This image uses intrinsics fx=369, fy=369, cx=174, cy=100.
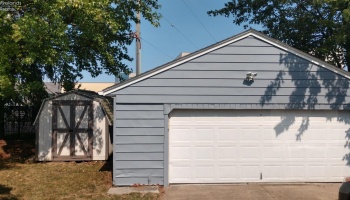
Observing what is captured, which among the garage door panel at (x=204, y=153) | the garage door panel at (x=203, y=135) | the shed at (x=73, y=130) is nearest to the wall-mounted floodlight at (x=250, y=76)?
the garage door panel at (x=203, y=135)

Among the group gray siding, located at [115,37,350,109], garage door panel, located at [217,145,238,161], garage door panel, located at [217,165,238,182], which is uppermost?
gray siding, located at [115,37,350,109]

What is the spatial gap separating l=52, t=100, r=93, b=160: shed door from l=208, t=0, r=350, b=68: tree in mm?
7753

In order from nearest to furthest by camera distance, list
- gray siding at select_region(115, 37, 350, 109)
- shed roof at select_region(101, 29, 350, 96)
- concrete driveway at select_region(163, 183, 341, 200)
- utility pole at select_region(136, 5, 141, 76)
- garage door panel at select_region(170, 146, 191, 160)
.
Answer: concrete driveway at select_region(163, 183, 341, 200) < shed roof at select_region(101, 29, 350, 96) < gray siding at select_region(115, 37, 350, 109) < garage door panel at select_region(170, 146, 191, 160) < utility pole at select_region(136, 5, 141, 76)

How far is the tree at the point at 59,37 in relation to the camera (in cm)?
1094

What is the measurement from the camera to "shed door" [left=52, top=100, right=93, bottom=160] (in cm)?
1270

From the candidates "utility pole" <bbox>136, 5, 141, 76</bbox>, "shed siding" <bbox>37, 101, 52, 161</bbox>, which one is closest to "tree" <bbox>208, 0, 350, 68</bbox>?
"utility pole" <bbox>136, 5, 141, 76</bbox>

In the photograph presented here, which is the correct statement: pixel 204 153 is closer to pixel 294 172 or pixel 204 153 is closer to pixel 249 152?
pixel 249 152

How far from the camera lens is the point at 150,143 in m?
9.62

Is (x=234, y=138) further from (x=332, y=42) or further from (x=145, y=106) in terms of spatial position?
(x=332, y=42)

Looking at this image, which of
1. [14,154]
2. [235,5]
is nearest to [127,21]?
[235,5]

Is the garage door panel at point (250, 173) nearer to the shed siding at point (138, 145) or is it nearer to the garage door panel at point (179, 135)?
the garage door panel at point (179, 135)

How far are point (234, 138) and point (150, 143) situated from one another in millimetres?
2256

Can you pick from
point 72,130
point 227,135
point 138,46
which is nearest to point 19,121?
point 72,130

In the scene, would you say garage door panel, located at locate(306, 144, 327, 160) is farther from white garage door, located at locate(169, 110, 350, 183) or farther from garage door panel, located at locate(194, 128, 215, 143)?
garage door panel, located at locate(194, 128, 215, 143)
